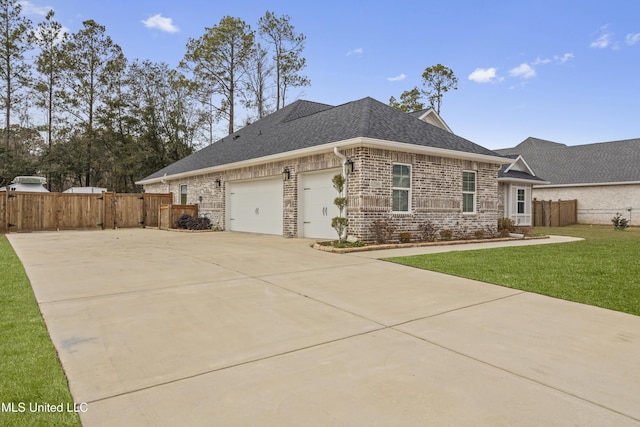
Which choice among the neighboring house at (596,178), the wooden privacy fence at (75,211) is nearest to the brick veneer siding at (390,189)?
the wooden privacy fence at (75,211)

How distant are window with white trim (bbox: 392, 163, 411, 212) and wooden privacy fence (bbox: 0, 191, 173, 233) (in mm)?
14729

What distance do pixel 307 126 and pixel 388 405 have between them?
1350 centimetres

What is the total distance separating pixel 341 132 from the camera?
38.6 feet

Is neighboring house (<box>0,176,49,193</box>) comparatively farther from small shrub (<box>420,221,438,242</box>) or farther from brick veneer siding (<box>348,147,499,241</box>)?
small shrub (<box>420,221,438,242</box>)

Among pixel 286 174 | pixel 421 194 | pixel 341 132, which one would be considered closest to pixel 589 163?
pixel 421 194

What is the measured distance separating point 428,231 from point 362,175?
10.4 ft

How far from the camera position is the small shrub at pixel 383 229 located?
428 inches

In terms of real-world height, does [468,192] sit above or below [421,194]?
above

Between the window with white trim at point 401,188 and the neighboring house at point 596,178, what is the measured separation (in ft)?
56.3

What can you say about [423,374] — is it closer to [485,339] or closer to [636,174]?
[485,339]

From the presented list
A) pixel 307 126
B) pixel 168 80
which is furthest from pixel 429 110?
pixel 168 80

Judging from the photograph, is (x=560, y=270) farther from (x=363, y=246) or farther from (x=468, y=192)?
(x=468, y=192)

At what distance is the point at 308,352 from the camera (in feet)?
10.6

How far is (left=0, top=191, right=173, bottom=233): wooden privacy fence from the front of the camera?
1675cm
